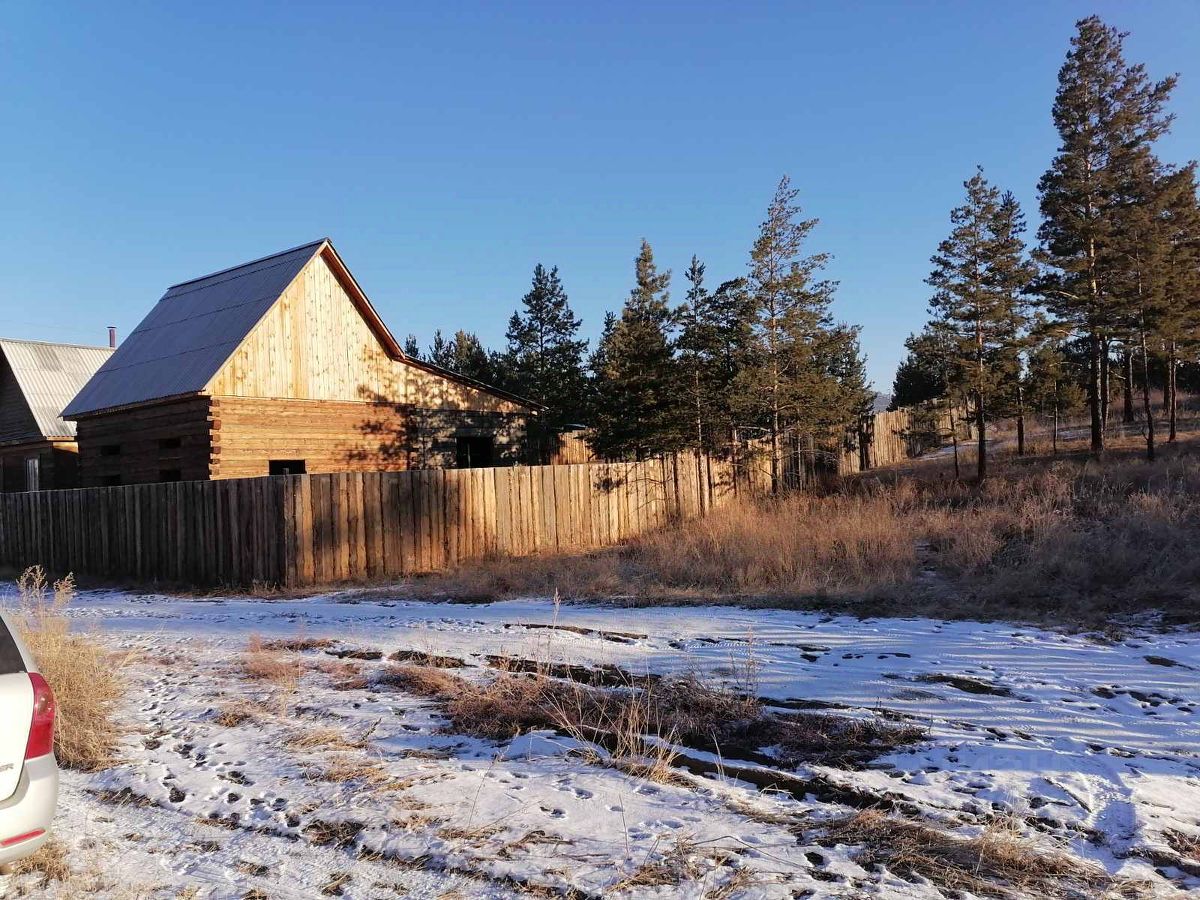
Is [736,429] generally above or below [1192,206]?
below

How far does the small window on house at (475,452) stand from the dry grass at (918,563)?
894cm

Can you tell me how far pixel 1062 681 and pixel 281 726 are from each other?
18.8 feet

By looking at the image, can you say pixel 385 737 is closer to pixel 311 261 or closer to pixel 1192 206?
pixel 311 261

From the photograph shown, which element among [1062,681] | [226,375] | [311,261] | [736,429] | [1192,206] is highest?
[1192,206]

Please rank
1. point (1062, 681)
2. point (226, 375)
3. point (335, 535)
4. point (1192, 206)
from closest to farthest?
point (1062, 681) → point (335, 535) → point (226, 375) → point (1192, 206)

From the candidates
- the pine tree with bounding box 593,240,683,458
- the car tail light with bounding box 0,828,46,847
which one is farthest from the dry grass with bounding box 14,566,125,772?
the pine tree with bounding box 593,240,683,458

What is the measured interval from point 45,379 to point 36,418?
304cm

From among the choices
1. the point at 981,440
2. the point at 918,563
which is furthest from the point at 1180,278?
the point at 918,563

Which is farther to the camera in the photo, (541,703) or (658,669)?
(658,669)

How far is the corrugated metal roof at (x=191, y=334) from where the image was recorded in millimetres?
17859

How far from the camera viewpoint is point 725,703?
5.05 metres

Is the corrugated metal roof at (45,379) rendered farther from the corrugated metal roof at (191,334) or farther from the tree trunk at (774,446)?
the tree trunk at (774,446)

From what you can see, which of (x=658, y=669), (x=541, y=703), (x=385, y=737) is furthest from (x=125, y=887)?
(x=658, y=669)

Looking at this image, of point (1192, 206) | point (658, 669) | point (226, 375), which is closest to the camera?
point (658, 669)
